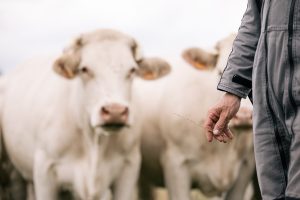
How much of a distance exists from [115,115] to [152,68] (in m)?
1.38

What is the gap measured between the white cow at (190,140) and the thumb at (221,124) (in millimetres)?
5104

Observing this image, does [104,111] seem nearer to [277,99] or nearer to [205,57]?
[205,57]

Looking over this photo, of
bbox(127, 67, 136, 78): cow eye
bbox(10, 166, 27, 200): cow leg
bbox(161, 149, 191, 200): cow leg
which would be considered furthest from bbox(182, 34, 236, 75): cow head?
bbox(10, 166, 27, 200): cow leg

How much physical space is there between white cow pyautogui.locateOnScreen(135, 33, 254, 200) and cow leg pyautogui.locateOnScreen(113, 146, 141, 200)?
64 cm

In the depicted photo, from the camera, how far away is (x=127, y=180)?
26.5 feet

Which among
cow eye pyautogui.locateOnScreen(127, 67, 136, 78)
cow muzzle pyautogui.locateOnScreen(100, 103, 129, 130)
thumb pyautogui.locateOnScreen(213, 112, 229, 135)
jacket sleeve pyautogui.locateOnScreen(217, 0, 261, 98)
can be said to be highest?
jacket sleeve pyautogui.locateOnScreen(217, 0, 261, 98)

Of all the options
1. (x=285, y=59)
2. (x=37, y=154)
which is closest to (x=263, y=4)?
(x=285, y=59)

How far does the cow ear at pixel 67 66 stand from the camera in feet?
26.1

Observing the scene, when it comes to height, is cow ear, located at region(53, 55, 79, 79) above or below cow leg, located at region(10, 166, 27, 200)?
above

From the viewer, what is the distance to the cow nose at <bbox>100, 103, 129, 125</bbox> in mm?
7082

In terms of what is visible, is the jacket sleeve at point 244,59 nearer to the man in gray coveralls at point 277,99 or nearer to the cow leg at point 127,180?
the man in gray coveralls at point 277,99

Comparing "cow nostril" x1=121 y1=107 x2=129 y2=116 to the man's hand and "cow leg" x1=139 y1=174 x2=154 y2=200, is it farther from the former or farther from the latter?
the man's hand

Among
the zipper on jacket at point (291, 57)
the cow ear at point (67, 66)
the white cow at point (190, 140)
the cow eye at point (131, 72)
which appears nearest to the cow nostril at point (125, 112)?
the cow eye at point (131, 72)

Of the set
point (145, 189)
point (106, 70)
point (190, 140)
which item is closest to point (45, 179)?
point (106, 70)
